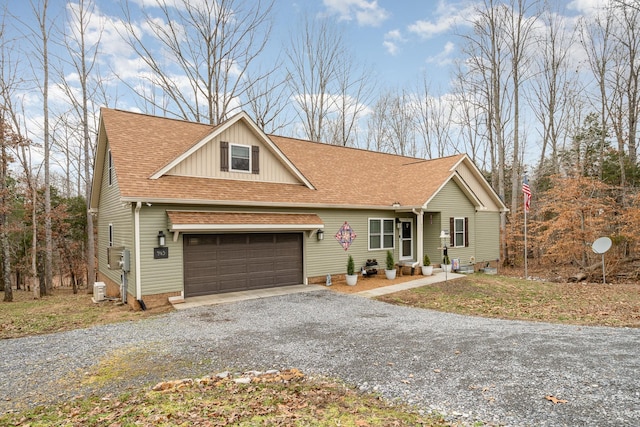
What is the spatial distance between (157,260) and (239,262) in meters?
2.59

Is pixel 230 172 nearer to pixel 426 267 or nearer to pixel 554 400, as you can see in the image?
pixel 426 267

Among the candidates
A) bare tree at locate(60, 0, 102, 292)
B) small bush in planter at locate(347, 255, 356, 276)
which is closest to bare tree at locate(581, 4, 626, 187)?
small bush in planter at locate(347, 255, 356, 276)

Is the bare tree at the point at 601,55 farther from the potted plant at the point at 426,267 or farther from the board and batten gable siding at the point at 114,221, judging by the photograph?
the board and batten gable siding at the point at 114,221

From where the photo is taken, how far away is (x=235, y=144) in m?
12.4

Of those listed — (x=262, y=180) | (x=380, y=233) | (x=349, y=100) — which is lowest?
(x=380, y=233)

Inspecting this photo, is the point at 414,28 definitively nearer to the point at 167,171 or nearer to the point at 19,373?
the point at 167,171

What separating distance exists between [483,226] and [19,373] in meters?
19.3

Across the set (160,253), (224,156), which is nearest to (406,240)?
(224,156)

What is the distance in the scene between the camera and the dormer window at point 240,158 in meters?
12.4

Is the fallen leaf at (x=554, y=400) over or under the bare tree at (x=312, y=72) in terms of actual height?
under

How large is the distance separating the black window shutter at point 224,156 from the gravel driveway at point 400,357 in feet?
17.0

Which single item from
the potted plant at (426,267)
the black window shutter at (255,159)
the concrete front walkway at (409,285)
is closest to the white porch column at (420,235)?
the potted plant at (426,267)

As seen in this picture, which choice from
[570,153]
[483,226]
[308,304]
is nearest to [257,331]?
[308,304]

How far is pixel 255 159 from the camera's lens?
12.8m
